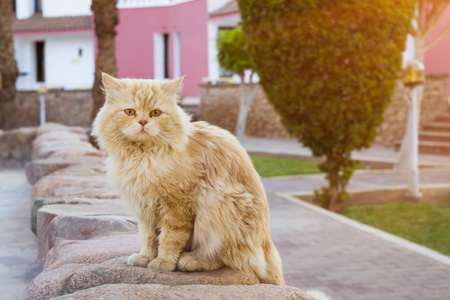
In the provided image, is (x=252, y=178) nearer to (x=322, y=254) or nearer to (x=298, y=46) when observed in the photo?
(x=322, y=254)

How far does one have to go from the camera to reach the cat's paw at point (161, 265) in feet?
8.23

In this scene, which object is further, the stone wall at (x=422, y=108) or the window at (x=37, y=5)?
the window at (x=37, y=5)

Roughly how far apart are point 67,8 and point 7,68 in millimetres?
16731

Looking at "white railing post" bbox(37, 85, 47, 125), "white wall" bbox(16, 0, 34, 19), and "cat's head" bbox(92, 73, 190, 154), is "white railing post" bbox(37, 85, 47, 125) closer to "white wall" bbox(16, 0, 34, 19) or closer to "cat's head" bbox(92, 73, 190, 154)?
"white wall" bbox(16, 0, 34, 19)

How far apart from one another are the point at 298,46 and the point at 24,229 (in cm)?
436

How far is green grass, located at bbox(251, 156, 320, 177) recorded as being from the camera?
474 inches

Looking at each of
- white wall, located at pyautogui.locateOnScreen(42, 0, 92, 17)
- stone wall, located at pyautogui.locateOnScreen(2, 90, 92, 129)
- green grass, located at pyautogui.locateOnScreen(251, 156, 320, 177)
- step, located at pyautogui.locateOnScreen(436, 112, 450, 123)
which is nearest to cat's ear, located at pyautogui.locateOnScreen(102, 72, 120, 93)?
green grass, located at pyautogui.locateOnScreen(251, 156, 320, 177)

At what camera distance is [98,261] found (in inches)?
109

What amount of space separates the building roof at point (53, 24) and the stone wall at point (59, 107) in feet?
14.3

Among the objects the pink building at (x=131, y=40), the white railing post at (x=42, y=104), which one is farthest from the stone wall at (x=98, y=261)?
the pink building at (x=131, y=40)

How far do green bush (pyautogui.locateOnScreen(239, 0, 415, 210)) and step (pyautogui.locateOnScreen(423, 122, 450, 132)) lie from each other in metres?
8.06

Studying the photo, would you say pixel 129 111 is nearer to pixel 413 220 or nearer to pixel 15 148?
pixel 413 220

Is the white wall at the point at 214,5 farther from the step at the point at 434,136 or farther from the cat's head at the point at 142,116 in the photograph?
the cat's head at the point at 142,116

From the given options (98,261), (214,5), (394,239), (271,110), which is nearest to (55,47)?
(214,5)
